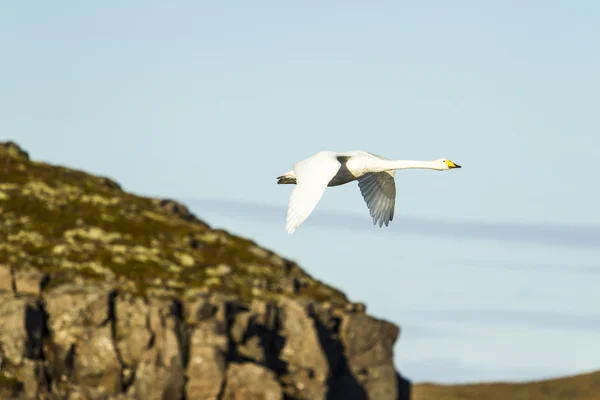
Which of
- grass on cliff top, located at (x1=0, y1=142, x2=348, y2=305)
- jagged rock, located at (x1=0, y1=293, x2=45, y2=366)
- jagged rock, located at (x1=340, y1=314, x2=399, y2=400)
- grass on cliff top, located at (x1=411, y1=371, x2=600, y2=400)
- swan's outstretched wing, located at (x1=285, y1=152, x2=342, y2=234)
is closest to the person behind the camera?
swan's outstretched wing, located at (x1=285, y1=152, x2=342, y2=234)

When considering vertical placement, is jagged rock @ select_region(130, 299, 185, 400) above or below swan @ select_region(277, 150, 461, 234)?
below

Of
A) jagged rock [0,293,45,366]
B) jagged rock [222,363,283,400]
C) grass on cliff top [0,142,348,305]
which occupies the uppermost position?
grass on cliff top [0,142,348,305]

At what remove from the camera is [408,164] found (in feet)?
158

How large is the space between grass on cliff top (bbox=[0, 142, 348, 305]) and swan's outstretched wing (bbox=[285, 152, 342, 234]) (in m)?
62.9

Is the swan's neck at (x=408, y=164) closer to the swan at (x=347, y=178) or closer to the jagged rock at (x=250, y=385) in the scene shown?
the swan at (x=347, y=178)

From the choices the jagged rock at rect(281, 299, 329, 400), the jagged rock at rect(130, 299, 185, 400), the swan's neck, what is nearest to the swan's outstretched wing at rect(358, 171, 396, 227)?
the swan's neck

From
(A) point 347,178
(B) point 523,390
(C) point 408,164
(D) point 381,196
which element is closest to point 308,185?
(A) point 347,178

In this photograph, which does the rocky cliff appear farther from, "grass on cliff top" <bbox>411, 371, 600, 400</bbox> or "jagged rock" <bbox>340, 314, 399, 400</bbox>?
"grass on cliff top" <bbox>411, 371, 600, 400</bbox>

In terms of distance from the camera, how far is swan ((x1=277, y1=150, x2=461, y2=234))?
38.5m

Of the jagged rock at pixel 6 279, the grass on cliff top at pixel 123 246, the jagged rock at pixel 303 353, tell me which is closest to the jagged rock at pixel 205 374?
the jagged rock at pixel 303 353

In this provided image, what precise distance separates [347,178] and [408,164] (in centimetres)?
247

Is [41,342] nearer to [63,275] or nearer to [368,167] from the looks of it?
[63,275]

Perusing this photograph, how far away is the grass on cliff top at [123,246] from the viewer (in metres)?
108

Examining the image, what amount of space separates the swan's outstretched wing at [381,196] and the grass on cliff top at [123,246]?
5573 cm
